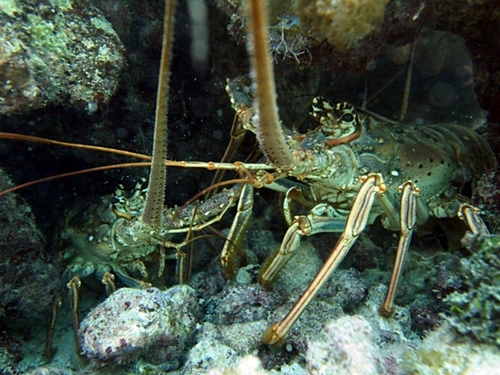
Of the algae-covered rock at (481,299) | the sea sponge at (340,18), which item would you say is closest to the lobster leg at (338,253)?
the algae-covered rock at (481,299)

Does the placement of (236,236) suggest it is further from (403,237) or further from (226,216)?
(403,237)

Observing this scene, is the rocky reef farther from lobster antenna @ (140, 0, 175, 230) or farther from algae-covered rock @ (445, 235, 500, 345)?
lobster antenna @ (140, 0, 175, 230)

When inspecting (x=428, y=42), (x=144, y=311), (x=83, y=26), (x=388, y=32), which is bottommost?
(x=144, y=311)

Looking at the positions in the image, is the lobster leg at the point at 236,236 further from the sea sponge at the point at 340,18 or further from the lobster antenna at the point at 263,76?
the lobster antenna at the point at 263,76

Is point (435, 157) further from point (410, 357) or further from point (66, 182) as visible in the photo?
point (66, 182)

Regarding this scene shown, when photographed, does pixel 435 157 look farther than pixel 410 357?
Yes

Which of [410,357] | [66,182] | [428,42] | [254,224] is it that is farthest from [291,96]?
[410,357]

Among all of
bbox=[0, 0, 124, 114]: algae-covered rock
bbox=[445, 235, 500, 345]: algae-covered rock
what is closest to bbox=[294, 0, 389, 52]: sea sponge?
bbox=[0, 0, 124, 114]: algae-covered rock
